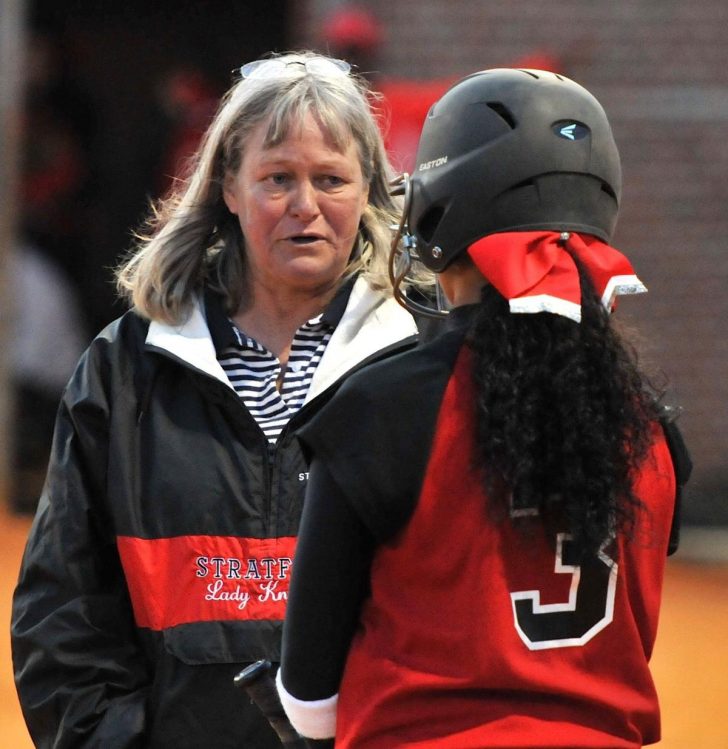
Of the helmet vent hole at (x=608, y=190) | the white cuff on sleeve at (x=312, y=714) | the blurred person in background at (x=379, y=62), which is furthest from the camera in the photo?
Result: the blurred person in background at (x=379, y=62)

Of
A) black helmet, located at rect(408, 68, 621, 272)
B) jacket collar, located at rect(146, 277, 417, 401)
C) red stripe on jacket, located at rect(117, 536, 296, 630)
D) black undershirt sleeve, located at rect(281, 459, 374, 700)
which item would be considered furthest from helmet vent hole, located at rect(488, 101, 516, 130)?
red stripe on jacket, located at rect(117, 536, 296, 630)

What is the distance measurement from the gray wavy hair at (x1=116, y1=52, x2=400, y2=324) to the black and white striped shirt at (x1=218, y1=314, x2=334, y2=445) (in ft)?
0.42

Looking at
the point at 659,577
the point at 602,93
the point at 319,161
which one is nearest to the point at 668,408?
the point at 659,577

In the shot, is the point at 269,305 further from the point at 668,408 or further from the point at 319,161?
the point at 668,408

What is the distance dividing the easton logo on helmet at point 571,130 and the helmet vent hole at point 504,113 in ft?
0.21

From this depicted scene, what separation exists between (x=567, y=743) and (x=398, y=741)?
224mm

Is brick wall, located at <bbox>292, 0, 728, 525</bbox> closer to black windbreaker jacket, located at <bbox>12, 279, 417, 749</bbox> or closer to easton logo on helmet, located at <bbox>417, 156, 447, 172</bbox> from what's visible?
black windbreaker jacket, located at <bbox>12, 279, 417, 749</bbox>

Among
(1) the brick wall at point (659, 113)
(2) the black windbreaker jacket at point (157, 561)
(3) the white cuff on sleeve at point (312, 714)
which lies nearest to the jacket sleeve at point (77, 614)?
(2) the black windbreaker jacket at point (157, 561)

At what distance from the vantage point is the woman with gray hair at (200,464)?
2.70 metres

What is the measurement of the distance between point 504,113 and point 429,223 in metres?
0.20

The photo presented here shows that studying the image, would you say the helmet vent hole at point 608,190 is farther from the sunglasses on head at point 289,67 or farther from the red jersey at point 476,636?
the sunglasses on head at point 289,67

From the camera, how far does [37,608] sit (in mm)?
2744

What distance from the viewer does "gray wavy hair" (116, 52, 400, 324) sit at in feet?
9.49

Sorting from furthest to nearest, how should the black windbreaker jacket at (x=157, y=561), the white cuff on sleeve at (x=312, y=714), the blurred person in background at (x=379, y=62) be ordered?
the blurred person in background at (x=379, y=62) < the black windbreaker jacket at (x=157, y=561) < the white cuff on sleeve at (x=312, y=714)
